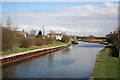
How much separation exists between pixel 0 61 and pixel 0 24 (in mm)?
6648

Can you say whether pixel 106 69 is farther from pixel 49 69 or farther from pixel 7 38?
pixel 7 38

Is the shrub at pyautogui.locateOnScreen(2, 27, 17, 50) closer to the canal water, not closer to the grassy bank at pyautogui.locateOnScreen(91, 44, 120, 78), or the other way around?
the canal water

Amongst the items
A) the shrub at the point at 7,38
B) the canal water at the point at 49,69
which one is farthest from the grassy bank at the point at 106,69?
the shrub at the point at 7,38

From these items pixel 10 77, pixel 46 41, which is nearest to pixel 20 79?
pixel 10 77

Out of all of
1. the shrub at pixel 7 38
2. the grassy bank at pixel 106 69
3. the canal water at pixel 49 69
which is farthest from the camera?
the shrub at pixel 7 38

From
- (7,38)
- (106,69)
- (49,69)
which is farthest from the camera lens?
(7,38)

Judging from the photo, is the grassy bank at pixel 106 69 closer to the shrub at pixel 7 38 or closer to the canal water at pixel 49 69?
the canal water at pixel 49 69

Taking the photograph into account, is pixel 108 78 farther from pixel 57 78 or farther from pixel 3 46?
pixel 3 46

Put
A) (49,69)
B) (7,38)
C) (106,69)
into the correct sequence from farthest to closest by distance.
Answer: (7,38) < (49,69) < (106,69)

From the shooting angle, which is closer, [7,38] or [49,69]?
[49,69]

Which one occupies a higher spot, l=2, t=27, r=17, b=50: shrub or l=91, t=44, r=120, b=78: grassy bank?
l=2, t=27, r=17, b=50: shrub

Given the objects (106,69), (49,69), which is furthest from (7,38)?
(106,69)

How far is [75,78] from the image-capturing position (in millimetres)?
12836

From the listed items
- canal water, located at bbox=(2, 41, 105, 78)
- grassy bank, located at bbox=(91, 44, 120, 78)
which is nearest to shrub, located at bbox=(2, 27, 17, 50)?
canal water, located at bbox=(2, 41, 105, 78)
